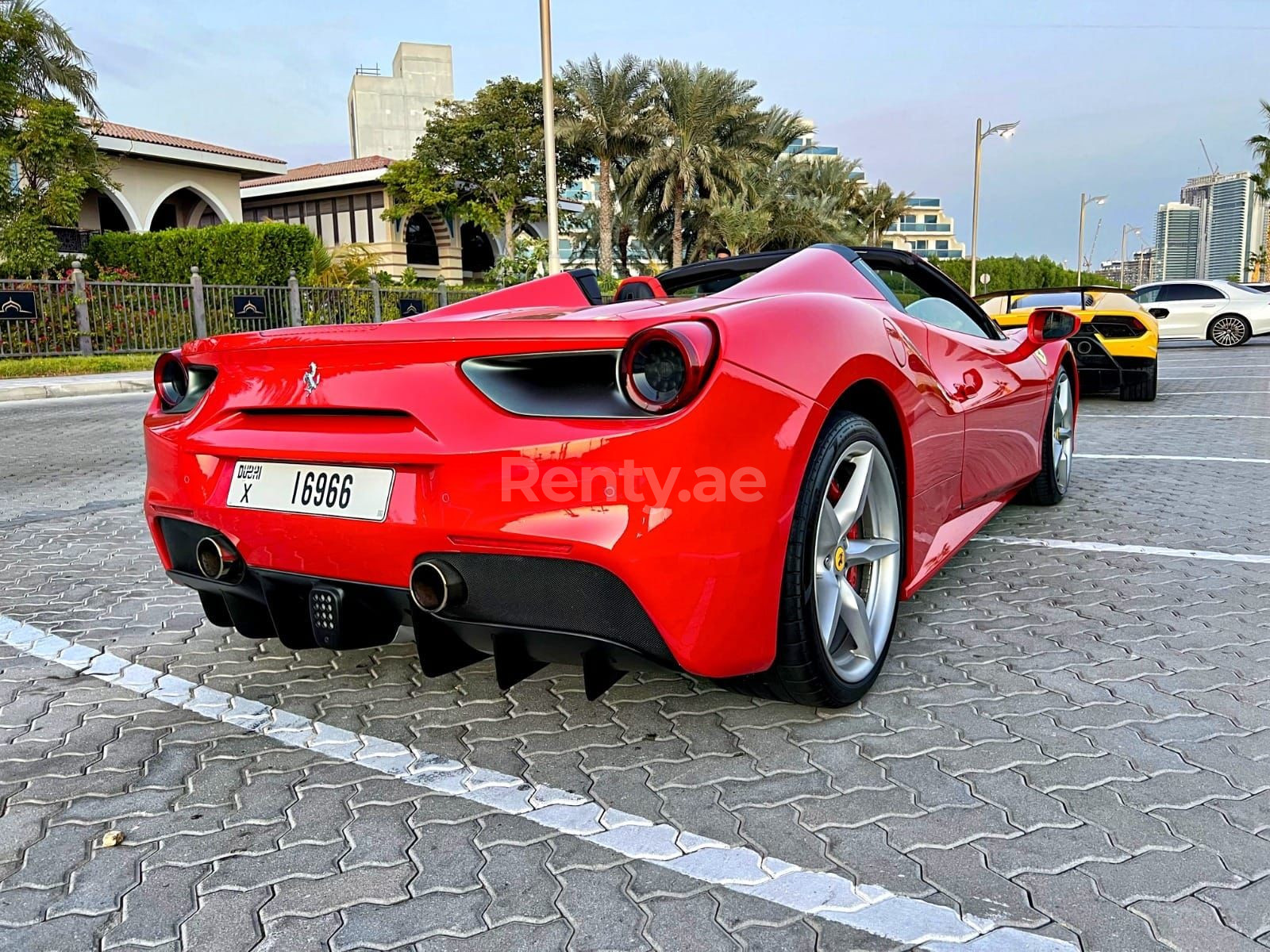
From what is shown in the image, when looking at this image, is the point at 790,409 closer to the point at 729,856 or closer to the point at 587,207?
the point at 729,856

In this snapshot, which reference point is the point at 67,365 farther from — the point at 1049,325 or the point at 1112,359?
the point at 1049,325

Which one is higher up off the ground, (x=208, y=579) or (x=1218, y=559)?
(x=208, y=579)

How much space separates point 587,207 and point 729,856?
39062mm

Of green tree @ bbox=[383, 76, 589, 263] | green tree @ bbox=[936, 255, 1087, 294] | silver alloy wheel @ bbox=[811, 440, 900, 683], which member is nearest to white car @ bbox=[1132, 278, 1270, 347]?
silver alloy wheel @ bbox=[811, 440, 900, 683]

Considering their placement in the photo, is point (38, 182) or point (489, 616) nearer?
point (489, 616)

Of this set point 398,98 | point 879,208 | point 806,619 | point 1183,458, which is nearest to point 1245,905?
point 806,619

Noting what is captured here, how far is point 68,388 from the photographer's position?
15008 mm

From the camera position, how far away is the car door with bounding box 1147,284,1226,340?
72.8 feet

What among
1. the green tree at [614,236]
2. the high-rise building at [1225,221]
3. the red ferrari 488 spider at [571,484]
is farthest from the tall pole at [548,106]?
the high-rise building at [1225,221]

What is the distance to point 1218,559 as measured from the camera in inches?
163

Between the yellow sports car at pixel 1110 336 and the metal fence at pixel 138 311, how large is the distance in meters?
13.0

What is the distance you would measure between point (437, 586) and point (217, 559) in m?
0.70

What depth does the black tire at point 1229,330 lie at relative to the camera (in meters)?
21.9

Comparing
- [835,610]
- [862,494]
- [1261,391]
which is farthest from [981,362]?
[1261,391]
